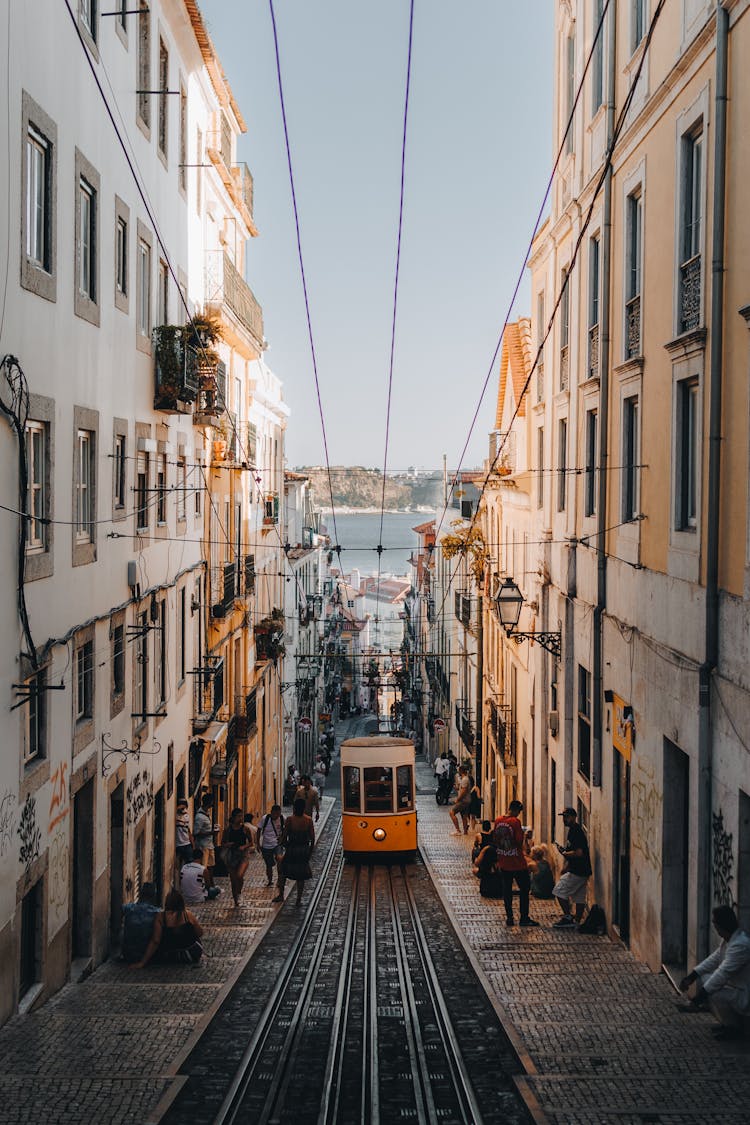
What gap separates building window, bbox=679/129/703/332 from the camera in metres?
12.0

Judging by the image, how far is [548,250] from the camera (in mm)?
22688

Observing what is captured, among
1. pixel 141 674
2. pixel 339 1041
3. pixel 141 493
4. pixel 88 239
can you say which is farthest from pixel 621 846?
pixel 88 239

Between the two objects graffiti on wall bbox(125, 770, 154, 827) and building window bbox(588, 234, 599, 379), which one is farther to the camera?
building window bbox(588, 234, 599, 379)

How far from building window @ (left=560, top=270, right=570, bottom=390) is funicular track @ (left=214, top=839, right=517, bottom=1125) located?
941 cm

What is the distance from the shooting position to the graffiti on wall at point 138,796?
54.0 ft

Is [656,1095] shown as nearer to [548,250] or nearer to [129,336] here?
[129,336]

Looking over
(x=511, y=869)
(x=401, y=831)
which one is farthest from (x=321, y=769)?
(x=511, y=869)

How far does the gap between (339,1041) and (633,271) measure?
9.83m

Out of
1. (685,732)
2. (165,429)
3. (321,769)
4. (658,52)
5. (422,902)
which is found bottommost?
(321,769)

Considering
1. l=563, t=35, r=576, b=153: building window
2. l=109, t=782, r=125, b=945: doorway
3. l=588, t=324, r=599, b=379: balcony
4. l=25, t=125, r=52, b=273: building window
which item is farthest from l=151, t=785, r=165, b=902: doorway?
l=563, t=35, r=576, b=153: building window

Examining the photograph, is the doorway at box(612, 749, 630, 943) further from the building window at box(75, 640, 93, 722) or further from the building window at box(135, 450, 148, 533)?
the building window at box(135, 450, 148, 533)

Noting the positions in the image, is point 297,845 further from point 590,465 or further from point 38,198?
point 38,198

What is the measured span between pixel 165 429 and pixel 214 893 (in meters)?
7.41

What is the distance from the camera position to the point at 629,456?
15445 mm
